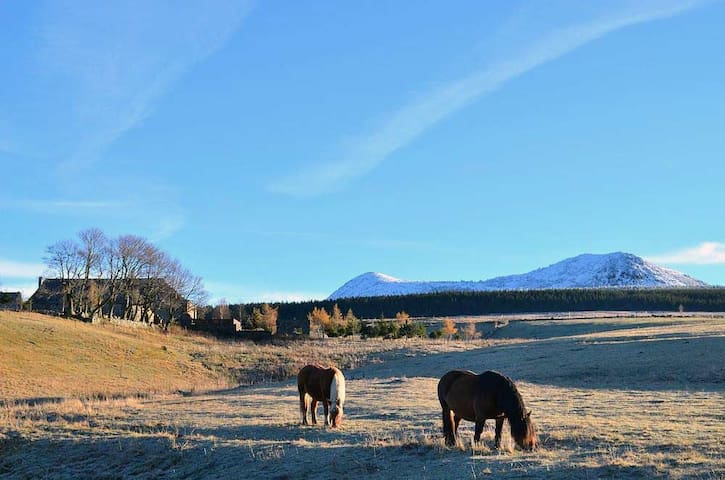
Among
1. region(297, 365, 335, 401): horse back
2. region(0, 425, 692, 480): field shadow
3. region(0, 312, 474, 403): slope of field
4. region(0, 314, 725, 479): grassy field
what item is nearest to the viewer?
region(0, 425, 692, 480): field shadow

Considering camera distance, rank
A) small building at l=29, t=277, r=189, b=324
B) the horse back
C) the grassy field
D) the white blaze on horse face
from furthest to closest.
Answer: small building at l=29, t=277, r=189, b=324
the horse back
the white blaze on horse face
the grassy field

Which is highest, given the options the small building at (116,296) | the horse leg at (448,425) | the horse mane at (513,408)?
the small building at (116,296)

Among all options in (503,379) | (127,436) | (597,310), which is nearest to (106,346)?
(127,436)

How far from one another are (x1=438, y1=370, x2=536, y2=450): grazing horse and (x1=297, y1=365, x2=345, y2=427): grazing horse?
4503mm

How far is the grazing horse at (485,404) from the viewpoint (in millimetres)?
14086

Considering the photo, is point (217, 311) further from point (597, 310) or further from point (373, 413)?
point (373, 413)

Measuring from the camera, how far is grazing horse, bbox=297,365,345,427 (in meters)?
19.3

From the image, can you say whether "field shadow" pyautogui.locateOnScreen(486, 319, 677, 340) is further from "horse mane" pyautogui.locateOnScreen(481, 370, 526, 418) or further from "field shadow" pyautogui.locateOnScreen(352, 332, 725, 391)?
"horse mane" pyautogui.locateOnScreen(481, 370, 526, 418)

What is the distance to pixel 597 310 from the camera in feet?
639

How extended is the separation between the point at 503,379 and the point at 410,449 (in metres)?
2.64

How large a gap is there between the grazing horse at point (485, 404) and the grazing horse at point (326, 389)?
177 inches

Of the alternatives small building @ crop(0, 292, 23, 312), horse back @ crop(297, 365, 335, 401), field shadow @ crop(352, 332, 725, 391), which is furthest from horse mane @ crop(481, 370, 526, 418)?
small building @ crop(0, 292, 23, 312)

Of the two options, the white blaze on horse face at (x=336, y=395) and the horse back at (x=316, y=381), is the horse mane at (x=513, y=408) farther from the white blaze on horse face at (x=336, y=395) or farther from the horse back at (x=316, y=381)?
the horse back at (x=316, y=381)

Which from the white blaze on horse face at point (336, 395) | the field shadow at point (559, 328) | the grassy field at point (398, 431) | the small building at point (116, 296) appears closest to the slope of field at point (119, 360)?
the grassy field at point (398, 431)
